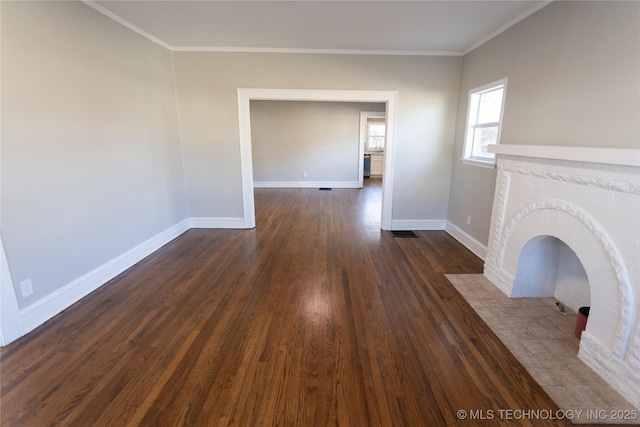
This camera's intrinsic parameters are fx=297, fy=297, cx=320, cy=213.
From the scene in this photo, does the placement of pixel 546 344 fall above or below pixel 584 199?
below

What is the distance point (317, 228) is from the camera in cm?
479

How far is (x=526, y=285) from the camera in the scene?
2.68 m

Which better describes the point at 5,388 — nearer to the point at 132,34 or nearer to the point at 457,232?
the point at 132,34

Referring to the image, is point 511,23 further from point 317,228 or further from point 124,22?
point 124,22

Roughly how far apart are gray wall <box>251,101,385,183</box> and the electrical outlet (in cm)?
660

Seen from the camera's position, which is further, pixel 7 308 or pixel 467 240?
pixel 467 240

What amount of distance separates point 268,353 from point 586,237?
2222 mm

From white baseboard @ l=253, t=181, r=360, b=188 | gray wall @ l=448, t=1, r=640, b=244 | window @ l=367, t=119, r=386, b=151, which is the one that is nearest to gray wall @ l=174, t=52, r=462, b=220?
gray wall @ l=448, t=1, r=640, b=244

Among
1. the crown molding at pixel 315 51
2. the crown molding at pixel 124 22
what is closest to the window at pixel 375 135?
the crown molding at pixel 315 51

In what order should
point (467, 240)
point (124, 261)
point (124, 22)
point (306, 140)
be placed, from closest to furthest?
point (124, 22) → point (124, 261) → point (467, 240) → point (306, 140)

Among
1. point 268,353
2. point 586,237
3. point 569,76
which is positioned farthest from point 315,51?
point 268,353

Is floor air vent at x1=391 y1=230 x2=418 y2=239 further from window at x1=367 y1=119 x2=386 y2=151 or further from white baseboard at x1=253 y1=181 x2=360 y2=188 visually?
window at x1=367 y1=119 x2=386 y2=151

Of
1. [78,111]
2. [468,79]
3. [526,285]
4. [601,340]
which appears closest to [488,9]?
[468,79]

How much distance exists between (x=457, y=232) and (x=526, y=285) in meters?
1.64
